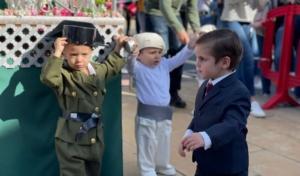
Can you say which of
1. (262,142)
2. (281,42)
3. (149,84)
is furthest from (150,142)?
(281,42)

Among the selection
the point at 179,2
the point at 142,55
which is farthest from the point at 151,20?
the point at 142,55

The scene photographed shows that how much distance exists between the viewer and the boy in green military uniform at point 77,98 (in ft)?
9.59

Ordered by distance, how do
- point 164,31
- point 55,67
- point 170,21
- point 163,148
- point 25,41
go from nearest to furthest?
point 55,67, point 25,41, point 163,148, point 170,21, point 164,31

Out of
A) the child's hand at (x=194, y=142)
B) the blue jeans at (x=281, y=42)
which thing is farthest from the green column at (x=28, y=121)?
the blue jeans at (x=281, y=42)

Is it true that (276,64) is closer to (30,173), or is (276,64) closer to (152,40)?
(152,40)

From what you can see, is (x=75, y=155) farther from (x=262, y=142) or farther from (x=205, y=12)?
(x=205, y=12)

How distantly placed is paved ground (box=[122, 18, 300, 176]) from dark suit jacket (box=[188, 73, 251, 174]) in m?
1.33

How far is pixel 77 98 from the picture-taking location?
2977 mm

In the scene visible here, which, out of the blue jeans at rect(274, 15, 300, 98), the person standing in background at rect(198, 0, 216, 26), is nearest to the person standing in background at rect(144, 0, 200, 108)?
the blue jeans at rect(274, 15, 300, 98)

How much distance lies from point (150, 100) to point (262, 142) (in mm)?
1632

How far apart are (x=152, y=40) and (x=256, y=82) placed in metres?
4.38

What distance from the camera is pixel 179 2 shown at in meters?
5.00

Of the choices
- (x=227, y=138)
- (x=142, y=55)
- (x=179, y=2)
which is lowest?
(x=227, y=138)

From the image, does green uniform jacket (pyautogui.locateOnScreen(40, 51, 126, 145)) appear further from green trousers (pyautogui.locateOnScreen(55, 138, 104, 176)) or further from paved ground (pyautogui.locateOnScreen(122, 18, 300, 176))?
paved ground (pyautogui.locateOnScreen(122, 18, 300, 176))
